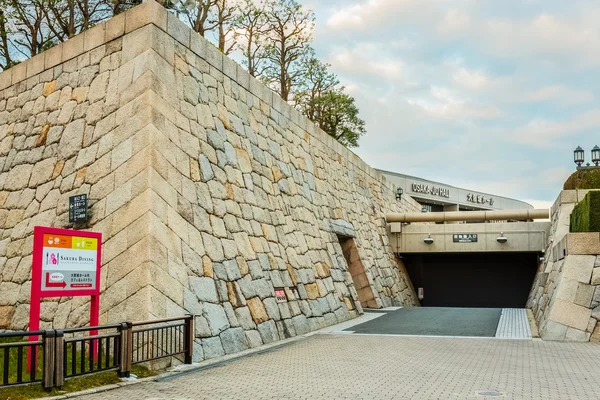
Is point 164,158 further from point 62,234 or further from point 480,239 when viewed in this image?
point 480,239

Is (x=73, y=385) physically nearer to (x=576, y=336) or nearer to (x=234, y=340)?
(x=234, y=340)

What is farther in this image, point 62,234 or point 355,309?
point 355,309

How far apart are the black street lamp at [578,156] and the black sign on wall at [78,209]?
1744 cm

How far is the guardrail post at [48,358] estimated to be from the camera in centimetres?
634

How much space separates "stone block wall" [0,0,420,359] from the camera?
30.5 ft

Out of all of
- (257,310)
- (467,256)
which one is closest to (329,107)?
(467,256)

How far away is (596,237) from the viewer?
12305mm

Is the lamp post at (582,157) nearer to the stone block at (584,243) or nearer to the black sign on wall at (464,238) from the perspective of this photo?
the black sign on wall at (464,238)

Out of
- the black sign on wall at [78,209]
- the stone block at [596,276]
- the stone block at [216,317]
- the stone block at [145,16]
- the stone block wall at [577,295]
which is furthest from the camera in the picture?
the stone block at [596,276]

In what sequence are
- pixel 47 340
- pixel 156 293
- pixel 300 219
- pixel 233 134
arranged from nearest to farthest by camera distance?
pixel 47 340 < pixel 156 293 < pixel 233 134 < pixel 300 219

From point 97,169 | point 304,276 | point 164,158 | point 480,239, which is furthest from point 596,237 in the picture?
point 480,239

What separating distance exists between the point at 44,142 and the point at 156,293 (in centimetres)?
544

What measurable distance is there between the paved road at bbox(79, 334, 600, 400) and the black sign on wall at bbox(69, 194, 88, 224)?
3783 mm

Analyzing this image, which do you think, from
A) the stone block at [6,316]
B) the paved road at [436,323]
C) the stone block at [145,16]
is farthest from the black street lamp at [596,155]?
the stone block at [6,316]
